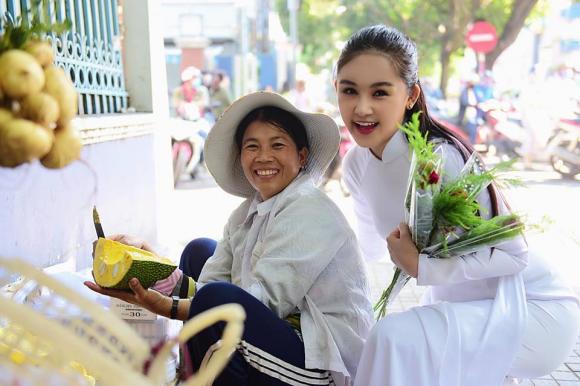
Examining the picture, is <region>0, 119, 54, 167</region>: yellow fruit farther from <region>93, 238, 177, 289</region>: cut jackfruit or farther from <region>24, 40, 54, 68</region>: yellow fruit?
<region>93, 238, 177, 289</region>: cut jackfruit

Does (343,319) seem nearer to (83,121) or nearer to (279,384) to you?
(279,384)

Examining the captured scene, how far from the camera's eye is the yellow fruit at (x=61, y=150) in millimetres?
972

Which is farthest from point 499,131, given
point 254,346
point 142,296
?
point 142,296

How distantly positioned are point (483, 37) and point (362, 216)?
477 inches

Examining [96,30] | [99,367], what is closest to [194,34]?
[96,30]

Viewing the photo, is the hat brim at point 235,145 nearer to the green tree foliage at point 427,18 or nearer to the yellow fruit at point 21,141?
the yellow fruit at point 21,141

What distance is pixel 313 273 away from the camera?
1860 millimetres

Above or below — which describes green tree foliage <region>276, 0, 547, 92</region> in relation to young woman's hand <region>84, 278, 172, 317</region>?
above

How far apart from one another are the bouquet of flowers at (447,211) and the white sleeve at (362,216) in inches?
22.0

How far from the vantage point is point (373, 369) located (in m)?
1.71

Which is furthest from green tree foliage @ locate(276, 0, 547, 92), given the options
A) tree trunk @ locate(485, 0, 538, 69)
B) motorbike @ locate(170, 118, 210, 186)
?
motorbike @ locate(170, 118, 210, 186)

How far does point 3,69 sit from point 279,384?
4.08ft

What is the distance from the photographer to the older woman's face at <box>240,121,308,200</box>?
2029mm

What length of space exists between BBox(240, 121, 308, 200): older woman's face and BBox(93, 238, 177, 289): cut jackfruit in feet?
1.66
